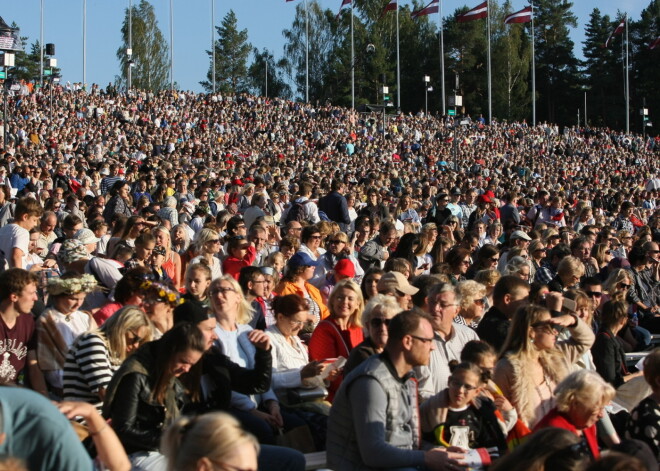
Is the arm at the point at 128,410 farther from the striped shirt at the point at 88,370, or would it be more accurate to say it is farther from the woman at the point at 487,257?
the woman at the point at 487,257

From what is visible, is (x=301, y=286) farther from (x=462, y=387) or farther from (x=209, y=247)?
(x=462, y=387)

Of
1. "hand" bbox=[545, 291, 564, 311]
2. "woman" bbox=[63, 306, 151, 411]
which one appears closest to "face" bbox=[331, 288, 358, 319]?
"hand" bbox=[545, 291, 564, 311]

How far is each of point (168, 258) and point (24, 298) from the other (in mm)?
3093

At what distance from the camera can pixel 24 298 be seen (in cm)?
569

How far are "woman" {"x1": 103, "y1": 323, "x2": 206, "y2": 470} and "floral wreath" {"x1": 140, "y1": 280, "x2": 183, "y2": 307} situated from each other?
1153 mm

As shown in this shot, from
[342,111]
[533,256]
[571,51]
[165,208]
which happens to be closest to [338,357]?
[533,256]

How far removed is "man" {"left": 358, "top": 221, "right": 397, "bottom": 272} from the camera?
35.5 ft

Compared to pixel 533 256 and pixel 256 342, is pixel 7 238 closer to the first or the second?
pixel 256 342

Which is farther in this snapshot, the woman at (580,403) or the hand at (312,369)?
the hand at (312,369)

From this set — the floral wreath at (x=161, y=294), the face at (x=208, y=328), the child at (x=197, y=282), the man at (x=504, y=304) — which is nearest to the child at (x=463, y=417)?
the face at (x=208, y=328)

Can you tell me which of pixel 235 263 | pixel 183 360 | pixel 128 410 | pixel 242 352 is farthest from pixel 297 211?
pixel 128 410

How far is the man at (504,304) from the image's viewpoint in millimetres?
6977

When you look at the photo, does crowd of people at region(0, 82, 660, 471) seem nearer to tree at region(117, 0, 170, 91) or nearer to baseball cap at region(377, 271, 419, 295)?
baseball cap at region(377, 271, 419, 295)

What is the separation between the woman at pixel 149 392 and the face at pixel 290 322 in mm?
1815
